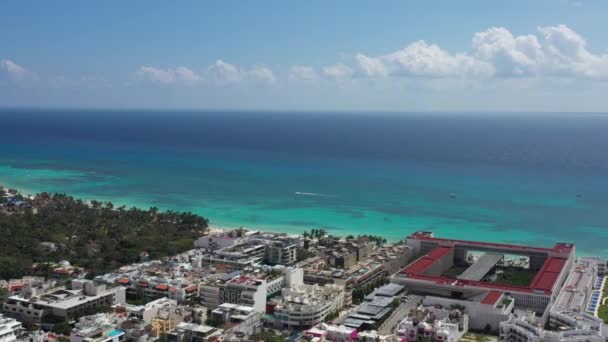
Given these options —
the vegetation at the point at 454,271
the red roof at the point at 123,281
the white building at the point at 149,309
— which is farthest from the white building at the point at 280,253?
the white building at the point at 149,309

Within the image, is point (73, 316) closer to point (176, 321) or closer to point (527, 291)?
point (176, 321)

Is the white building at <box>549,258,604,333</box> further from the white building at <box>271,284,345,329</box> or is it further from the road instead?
the white building at <box>271,284,345,329</box>

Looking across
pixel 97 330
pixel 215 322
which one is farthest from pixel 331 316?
pixel 97 330

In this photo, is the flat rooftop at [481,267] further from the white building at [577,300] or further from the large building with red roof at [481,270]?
the white building at [577,300]

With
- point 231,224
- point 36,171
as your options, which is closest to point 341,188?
point 231,224

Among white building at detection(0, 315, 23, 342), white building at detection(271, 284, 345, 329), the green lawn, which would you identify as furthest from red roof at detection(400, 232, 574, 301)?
white building at detection(0, 315, 23, 342)

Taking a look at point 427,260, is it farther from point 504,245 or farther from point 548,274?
point 548,274

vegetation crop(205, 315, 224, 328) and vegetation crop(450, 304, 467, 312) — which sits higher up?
vegetation crop(450, 304, 467, 312)
